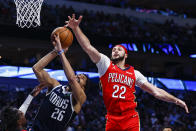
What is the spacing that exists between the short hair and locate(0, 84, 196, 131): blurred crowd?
9506 millimetres

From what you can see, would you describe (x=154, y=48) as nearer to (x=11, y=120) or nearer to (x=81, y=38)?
(x=81, y=38)

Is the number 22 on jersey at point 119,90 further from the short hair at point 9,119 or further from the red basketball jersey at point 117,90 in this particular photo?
the short hair at point 9,119

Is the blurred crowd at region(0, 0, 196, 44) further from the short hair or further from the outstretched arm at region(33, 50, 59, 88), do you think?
the short hair

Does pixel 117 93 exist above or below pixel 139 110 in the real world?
above

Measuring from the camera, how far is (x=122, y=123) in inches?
166

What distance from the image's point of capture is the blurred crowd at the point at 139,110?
531 inches

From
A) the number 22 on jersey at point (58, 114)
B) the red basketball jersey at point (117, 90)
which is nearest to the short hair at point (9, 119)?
the number 22 on jersey at point (58, 114)

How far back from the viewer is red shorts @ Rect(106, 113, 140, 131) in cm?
421

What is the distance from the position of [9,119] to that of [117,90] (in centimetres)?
189

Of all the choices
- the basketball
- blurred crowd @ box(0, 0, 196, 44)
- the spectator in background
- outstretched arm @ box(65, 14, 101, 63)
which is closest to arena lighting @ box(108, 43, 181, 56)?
blurred crowd @ box(0, 0, 196, 44)

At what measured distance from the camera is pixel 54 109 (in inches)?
131

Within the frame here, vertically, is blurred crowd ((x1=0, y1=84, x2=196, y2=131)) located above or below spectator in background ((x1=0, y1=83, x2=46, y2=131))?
below

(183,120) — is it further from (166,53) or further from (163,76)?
(166,53)

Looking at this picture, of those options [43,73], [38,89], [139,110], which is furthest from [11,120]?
[139,110]
